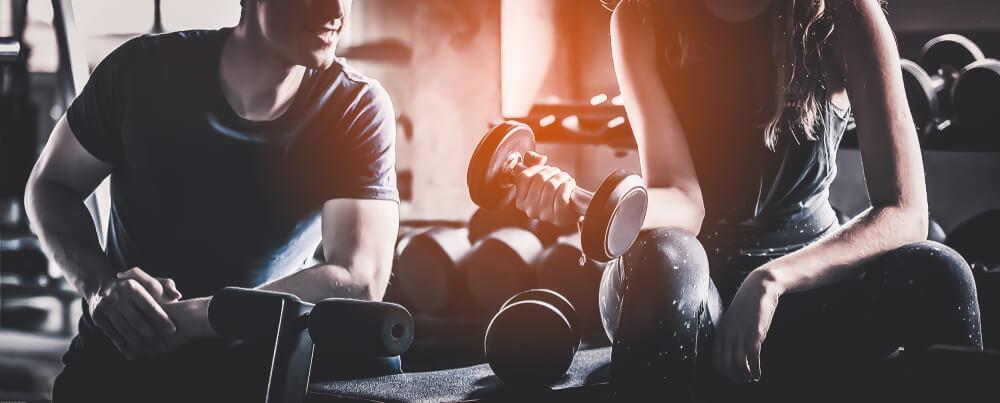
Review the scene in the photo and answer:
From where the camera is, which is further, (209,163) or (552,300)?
(552,300)

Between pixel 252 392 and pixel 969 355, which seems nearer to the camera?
pixel 969 355

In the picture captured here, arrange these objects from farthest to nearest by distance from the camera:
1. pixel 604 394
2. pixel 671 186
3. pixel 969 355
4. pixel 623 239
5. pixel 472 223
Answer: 1. pixel 472 223
2. pixel 604 394
3. pixel 671 186
4. pixel 623 239
5. pixel 969 355

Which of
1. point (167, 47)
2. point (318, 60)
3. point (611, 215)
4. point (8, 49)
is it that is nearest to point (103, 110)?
point (167, 47)

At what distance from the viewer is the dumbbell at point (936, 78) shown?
172 cm

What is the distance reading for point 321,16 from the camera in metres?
1.18

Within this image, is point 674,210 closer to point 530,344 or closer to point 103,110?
point 530,344

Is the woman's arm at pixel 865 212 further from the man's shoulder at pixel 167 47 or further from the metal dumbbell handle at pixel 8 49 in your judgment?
the metal dumbbell handle at pixel 8 49

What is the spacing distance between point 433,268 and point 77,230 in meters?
1.62

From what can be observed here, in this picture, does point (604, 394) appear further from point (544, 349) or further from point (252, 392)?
point (252, 392)

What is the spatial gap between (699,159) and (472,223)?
1821mm

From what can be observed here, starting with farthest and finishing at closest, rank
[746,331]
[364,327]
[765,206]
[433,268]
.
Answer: [433,268], [765,206], [746,331], [364,327]

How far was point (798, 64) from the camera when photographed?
1.16m

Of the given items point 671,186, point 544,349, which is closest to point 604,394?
point 544,349

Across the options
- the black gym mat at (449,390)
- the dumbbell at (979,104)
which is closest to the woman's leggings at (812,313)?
the black gym mat at (449,390)
